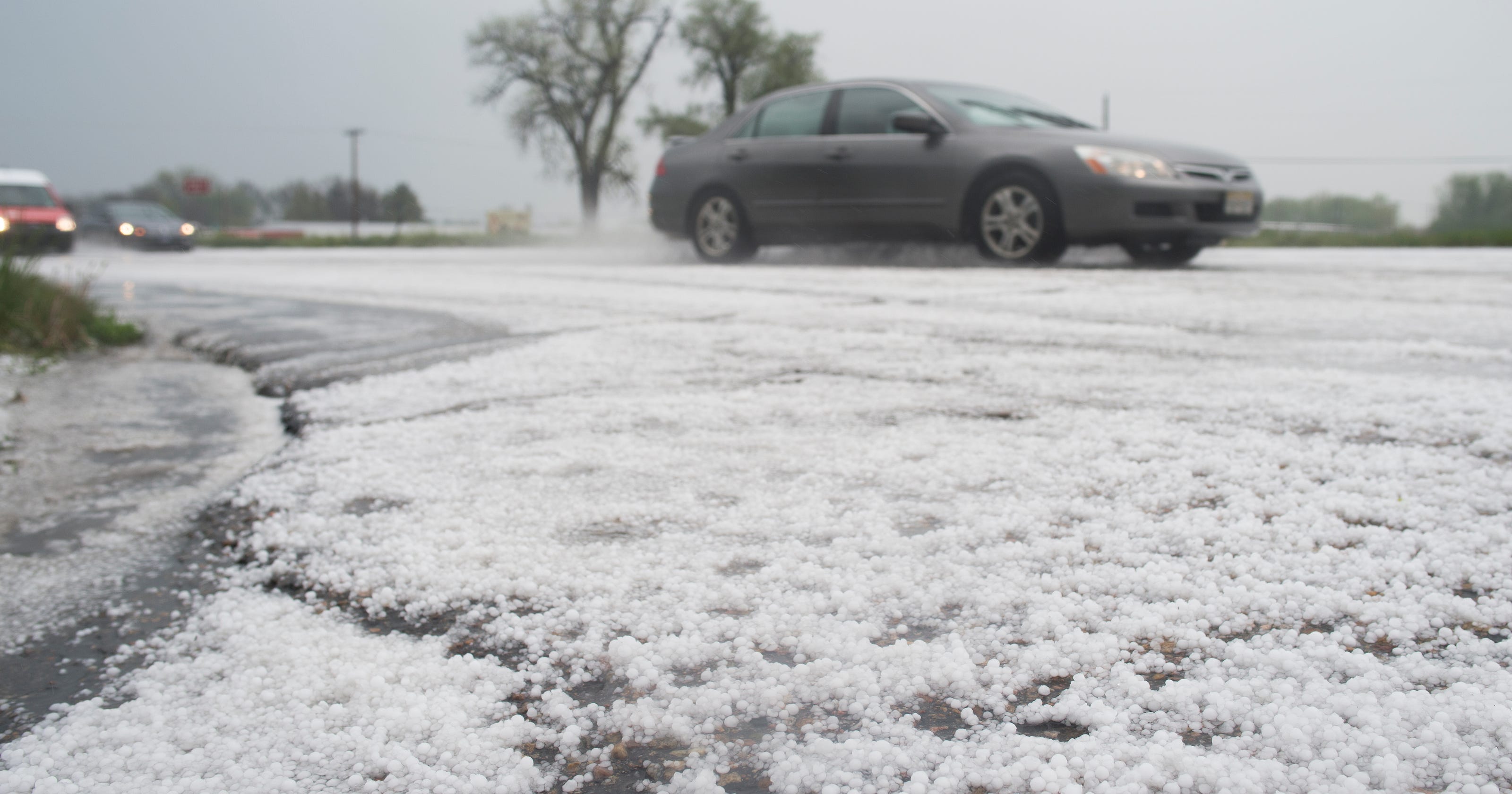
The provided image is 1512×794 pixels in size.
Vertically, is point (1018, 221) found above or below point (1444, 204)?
below

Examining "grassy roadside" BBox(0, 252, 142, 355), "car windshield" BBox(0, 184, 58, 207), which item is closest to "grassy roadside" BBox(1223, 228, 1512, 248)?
"grassy roadside" BBox(0, 252, 142, 355)

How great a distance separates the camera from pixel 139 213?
790 inches

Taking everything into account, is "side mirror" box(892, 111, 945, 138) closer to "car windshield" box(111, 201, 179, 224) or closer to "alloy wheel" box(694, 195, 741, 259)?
"alloy wheel" box(694, 195, 741, 259)

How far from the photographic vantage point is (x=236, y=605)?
46.7 inches

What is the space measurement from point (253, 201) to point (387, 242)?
241 feet

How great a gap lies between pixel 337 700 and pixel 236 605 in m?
0.32

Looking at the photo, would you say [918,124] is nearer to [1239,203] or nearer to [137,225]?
[1239,203]

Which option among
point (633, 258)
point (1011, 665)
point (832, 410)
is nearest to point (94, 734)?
point (1011, 665)

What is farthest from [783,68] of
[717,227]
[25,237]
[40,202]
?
[25,237]

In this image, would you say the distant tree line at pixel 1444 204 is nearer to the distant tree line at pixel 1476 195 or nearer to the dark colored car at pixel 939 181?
the distant tree line at pixel 1476 195

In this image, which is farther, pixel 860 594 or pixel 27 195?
pixel 27 195

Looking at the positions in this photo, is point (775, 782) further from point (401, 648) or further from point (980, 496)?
point (980, 496)

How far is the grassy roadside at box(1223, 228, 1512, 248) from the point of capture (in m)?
10.8

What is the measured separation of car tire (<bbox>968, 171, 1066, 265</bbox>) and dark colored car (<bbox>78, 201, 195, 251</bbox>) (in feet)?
59.6
